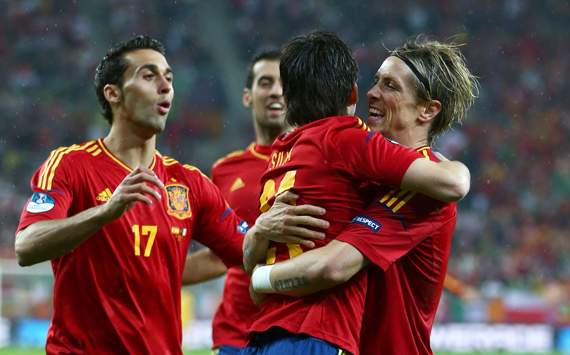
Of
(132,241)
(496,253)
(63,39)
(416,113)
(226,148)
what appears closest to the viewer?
(416,113)

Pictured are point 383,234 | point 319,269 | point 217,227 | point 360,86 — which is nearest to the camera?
point 319,269

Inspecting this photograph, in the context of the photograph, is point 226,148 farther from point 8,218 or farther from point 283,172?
point 283,172

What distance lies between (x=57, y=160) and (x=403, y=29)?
1772cm

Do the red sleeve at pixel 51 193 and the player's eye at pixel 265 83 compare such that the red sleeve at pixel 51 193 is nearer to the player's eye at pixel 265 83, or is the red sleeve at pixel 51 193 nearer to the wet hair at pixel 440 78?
the wet hair at pixel 440 78

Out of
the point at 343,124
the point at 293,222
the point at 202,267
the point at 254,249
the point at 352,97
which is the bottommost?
the point at 202,267

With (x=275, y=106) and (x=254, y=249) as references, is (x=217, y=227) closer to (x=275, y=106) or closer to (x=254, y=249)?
(x=254, y=249)

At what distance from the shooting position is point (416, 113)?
3.48 meters

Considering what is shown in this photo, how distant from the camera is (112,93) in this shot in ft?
15.1

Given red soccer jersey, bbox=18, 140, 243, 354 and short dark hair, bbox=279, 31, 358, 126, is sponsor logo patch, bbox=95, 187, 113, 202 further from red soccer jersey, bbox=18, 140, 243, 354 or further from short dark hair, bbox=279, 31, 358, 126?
short dark hair, bbox=279, 31, 358, 126

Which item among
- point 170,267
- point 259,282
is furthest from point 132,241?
point 259,282

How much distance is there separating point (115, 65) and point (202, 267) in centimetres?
120

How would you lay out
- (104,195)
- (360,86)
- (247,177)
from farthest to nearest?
(360,86) < (247,177) < (104,195)

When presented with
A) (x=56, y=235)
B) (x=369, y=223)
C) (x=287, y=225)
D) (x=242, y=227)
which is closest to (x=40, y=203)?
(x=56, y=235)

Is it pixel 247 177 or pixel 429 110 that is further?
pixel 247 177
